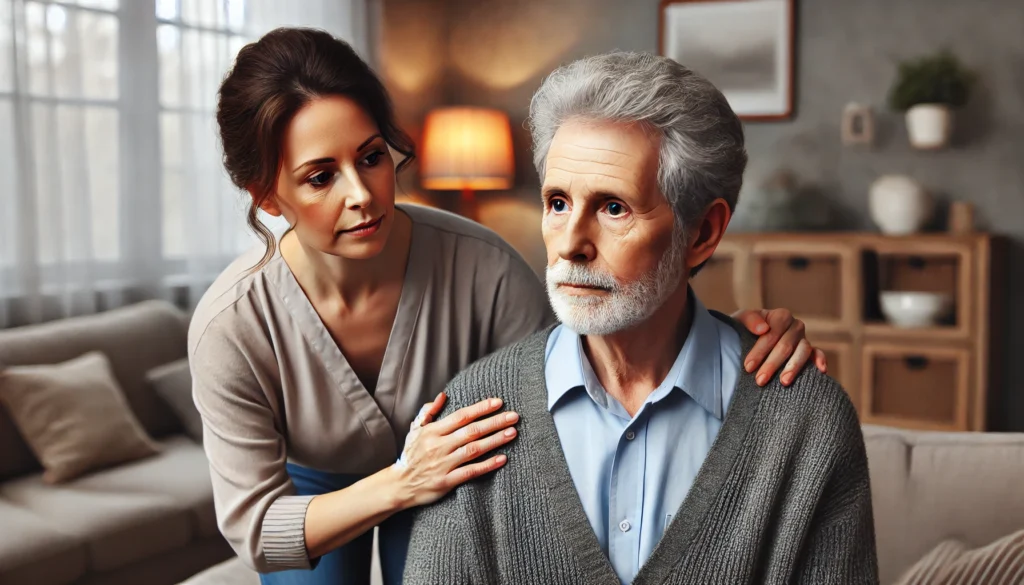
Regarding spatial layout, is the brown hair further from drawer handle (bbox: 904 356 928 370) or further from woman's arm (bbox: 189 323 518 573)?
drawer handle (bbox: 904 356 928 370)

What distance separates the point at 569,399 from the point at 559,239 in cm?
25

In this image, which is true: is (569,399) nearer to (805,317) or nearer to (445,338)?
(445,338)

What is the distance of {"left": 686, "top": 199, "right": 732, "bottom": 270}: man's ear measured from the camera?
1.27m

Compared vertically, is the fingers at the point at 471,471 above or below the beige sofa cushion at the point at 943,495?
above

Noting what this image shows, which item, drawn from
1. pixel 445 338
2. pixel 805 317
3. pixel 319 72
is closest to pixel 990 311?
pixel 805 317

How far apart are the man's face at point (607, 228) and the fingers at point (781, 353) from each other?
7.1 inches

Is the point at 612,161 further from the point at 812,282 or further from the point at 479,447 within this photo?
the point at 812,282

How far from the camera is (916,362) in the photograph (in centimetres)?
411

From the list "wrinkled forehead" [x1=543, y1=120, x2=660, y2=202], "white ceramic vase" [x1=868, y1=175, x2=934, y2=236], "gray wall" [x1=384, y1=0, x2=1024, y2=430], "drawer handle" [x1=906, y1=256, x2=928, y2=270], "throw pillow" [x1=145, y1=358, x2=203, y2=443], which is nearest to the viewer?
"wrinkled forehead" [x1=543, y1=120, x2=660, y2=202]

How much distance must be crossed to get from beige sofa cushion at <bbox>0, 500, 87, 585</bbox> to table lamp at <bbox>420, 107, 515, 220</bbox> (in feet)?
9.45

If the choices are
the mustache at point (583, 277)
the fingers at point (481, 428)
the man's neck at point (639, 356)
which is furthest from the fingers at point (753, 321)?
the fingers at point (481, 428)

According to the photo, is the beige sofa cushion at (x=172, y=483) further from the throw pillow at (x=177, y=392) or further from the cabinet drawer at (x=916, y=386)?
the cabinet drawer at (x=916, y=386)

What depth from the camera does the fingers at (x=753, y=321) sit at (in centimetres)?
133

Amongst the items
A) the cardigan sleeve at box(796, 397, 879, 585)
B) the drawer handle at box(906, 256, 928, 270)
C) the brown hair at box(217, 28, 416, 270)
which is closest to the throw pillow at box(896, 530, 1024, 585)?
the cardigan sleeve at box(796, 397, 879, 585)
